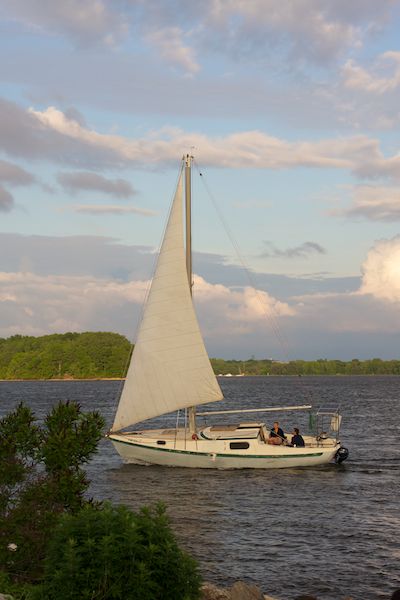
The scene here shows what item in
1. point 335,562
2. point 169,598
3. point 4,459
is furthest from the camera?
point 335,562

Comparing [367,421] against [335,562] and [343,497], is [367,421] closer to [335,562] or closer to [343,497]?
[343,497]

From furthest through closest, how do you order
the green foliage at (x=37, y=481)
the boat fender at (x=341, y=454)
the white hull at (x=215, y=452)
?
the boat fender at (x=341, y=454), the white hull at (x=215, y=452), the green foliage at (x=37, y=481)

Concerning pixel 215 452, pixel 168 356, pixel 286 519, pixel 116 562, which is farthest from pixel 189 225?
pixel 116 562

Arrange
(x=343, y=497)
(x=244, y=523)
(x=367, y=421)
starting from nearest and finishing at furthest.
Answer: (x=244, y=523) < (x=343, y=497) < (x=367, y=421)

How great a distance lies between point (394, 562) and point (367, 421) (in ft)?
186

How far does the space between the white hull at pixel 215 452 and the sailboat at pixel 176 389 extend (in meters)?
0.06

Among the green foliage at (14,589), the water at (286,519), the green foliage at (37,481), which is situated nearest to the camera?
the green foliage at (14,589)

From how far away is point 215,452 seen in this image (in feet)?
126

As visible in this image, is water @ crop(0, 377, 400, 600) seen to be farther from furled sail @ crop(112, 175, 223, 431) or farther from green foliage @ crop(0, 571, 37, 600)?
green foliage @ crop(0, 571, 37, 600)

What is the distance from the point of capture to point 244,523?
2816 cm

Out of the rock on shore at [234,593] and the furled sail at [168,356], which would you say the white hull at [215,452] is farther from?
the rock on shore at [234,593]

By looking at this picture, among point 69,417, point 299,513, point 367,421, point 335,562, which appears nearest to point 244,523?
point 299,513

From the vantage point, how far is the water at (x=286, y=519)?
69.6 feet

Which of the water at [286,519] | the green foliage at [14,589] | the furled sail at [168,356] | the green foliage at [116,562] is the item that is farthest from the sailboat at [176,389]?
the green foliage at [116,562]
